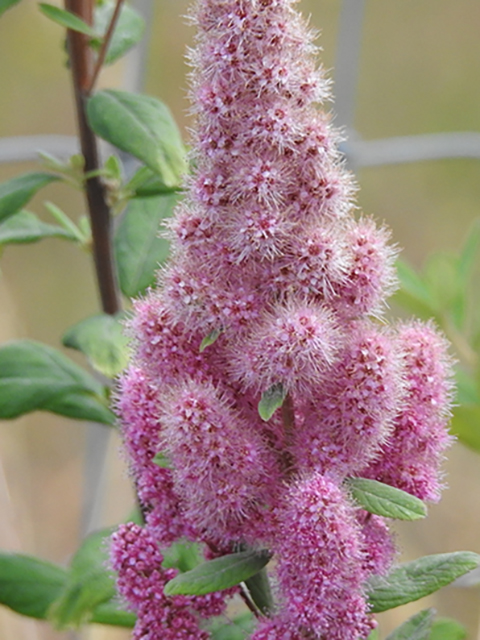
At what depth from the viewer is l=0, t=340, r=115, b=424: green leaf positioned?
0.80 meters

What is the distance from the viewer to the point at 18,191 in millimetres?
767

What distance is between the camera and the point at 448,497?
6.43ft

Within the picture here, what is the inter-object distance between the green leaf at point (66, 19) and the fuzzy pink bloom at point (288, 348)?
0.35m

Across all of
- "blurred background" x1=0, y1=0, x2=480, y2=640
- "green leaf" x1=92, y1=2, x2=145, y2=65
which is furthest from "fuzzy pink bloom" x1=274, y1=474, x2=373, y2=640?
"blurred background" x1=0, y1=0, x2=480, y2=640

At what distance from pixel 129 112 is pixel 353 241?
29cm

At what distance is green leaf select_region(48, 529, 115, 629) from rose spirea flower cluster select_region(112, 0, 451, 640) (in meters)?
0.23

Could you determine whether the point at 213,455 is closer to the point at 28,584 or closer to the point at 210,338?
the point at 210,338

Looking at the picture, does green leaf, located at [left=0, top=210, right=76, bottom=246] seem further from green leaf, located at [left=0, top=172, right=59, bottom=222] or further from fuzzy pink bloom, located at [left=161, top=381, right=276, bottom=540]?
fuzzy pink bloom, located at [left=161, top=381, right=276, bottom=540]

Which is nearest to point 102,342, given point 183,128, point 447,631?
point 447,631

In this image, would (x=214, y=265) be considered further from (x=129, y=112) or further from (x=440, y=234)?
(x=440, y=234)

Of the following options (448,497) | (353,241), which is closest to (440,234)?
(448,497)

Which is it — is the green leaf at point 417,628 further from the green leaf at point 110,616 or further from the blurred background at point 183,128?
the blurred background at point 183,128

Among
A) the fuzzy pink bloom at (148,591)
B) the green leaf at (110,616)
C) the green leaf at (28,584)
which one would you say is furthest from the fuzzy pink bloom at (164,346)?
the green leaf at (28,584)

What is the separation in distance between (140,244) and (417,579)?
43 cm
